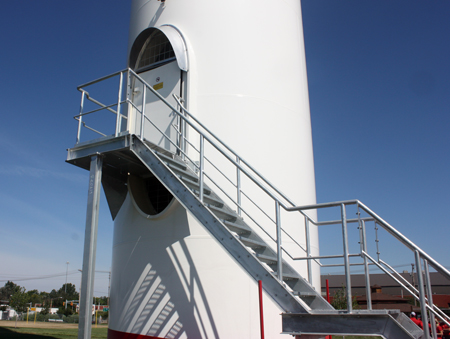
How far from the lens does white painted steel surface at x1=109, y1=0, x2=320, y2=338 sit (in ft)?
22.3

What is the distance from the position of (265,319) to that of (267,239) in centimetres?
138

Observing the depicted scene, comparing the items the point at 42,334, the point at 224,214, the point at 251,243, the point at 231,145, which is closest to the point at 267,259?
the point at 251,243

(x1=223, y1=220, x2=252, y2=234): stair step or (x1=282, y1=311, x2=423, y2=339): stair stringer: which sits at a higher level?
(x1=223, y1=220, x2=252, y2=234): stair step

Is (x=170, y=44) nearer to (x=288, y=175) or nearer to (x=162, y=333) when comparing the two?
(x=288, y=175)

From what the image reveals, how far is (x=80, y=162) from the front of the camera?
7160 millimetres

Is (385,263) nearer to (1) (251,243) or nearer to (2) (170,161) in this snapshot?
(1) (251,243)

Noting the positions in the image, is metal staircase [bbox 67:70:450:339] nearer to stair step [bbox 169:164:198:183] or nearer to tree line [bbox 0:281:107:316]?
stair step [bbox 169:164:198:183]

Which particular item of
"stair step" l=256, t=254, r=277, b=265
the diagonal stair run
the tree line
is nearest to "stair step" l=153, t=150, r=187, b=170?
the diagonal stair run

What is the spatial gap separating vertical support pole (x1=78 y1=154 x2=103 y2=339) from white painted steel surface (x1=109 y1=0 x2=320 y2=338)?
1.36 m

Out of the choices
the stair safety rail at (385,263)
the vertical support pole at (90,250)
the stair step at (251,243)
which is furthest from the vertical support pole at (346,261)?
the vertical support pole at (90,250)

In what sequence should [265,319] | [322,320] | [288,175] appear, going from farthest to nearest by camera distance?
[288,175]
[265,319]
[322,320]

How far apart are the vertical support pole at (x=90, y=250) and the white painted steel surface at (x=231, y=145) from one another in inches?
53.6

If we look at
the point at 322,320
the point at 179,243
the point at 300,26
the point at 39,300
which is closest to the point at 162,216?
the point at 179,243

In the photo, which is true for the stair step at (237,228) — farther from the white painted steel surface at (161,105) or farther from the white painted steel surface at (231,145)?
the white painted steel surface at (161,105)
